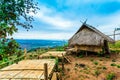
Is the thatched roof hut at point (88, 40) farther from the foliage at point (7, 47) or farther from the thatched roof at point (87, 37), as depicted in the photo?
the foliage at point (7, 47)

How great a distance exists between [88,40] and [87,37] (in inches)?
24.2

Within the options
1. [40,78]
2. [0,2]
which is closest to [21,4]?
[0,2]

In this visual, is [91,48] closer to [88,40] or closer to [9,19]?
[88,40]

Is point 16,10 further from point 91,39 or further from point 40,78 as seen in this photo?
point 91,39

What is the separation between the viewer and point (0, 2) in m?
11.3

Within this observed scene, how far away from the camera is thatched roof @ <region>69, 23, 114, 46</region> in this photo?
20.8 metres

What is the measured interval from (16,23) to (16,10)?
112 cm

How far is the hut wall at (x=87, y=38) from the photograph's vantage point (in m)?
20.6

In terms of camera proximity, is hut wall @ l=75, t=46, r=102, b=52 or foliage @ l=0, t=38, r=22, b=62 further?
hut wall @ l=75, t=46, r=102, b=52

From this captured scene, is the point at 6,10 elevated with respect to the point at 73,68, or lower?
elevated

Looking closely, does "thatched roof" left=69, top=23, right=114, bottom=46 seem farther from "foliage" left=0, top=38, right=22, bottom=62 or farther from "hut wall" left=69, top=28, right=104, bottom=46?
"foliage" left=0, top=38, right=22, bottom=62

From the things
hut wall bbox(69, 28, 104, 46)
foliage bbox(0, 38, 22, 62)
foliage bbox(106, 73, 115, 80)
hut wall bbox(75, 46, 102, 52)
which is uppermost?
hut wall bbox(69, 28, 104, 46)

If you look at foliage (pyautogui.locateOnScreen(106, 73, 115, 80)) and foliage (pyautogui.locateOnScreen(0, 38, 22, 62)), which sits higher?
foliage (pyautogui.locateOnScreen(0, 38, 22, 62))

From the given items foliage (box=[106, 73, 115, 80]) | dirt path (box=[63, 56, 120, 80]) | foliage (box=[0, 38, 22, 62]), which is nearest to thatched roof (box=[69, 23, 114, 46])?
dirt path (box=[63, 56, 120, 80])
